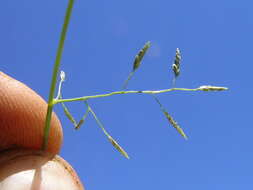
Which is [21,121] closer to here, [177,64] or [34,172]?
[34,172]

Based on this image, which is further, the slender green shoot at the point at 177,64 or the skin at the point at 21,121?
the skin at the point at 21,121

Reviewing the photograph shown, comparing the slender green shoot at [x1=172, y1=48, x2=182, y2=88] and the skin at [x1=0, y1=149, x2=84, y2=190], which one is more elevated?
the slender green shoot at [x1=172, y1=48, x2=182, y2=88]

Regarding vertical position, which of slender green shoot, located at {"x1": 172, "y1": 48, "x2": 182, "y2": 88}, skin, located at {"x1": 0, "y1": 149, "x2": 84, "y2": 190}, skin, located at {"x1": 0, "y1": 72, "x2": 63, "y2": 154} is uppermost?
slender green shoot, located at {"x1": 172, "y1": 48, "x2": 182, "y2": 88}

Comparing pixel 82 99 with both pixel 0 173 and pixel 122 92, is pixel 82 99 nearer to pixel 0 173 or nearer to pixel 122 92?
pixel 122 92

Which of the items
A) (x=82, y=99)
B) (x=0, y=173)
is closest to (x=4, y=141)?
(x=0, y=173)

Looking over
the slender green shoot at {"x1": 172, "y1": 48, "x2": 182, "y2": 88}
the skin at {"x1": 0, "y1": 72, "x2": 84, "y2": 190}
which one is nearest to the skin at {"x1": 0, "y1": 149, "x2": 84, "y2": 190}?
the skin at {"x1": 0, "y1": 72, "x2": 84, "y2": 190}

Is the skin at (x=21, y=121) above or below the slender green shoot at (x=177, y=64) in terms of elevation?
below

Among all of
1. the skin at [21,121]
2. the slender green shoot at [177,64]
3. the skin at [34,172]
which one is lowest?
the skin at [34,172]

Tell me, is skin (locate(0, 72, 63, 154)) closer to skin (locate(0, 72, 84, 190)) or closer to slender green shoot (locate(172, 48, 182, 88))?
skin (locate(0, 72, 84, 190))

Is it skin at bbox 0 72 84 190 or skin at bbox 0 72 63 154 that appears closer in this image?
A: skin at bbox 0 72 84 190

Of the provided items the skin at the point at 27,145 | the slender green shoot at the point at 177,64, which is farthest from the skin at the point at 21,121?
the slender green shoot at the point at 177,64

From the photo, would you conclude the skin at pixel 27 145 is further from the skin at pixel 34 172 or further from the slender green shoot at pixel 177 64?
the slender green shoot at pixel 177 64
